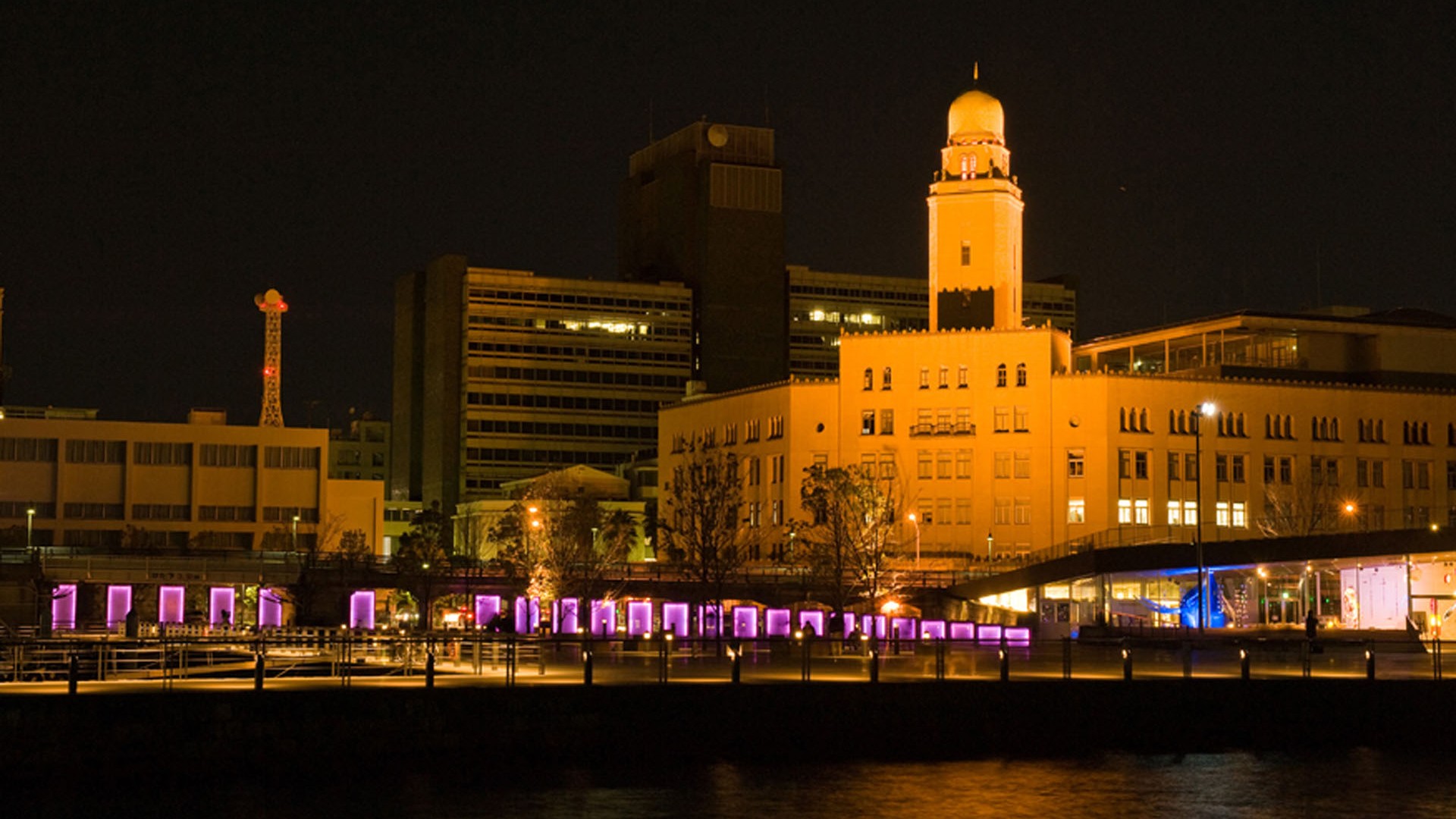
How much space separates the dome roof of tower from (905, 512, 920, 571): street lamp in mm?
32654

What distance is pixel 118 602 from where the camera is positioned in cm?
12481

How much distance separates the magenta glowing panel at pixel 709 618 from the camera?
10594 cm

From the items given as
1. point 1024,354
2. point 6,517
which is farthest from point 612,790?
point 6,517

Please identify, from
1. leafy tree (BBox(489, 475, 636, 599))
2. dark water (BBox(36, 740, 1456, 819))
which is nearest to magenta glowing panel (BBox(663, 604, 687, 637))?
leafy tree (BBox(489, 475, 636, 599))

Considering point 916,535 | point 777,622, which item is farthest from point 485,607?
point 916,535

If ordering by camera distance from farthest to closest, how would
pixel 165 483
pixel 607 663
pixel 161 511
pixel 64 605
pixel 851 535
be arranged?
pixel 165 483 < pixel 161 511 < pixel 851 535 < pixel 64 605 < pixel 607 663

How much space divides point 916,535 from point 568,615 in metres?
40.6

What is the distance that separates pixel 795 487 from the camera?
160375 millimetres

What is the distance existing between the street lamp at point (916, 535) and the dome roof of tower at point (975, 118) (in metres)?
32.7

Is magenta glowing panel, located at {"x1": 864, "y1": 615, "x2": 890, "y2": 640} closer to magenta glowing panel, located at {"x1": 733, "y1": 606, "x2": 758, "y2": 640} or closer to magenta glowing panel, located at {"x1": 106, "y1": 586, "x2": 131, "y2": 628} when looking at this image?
magenta glowing panel, located at {"x1": 733, "y1": 606, "x2": 758, "y2": 640}

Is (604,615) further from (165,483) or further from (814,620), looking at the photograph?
(165,483)

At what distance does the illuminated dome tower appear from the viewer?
163625 millimetres

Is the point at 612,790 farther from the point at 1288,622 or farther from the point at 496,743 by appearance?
the point at 1288,622

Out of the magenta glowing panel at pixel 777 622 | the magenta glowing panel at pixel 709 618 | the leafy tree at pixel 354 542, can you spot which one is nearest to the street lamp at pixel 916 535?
the magenta glowing panel at pixel 709 618
